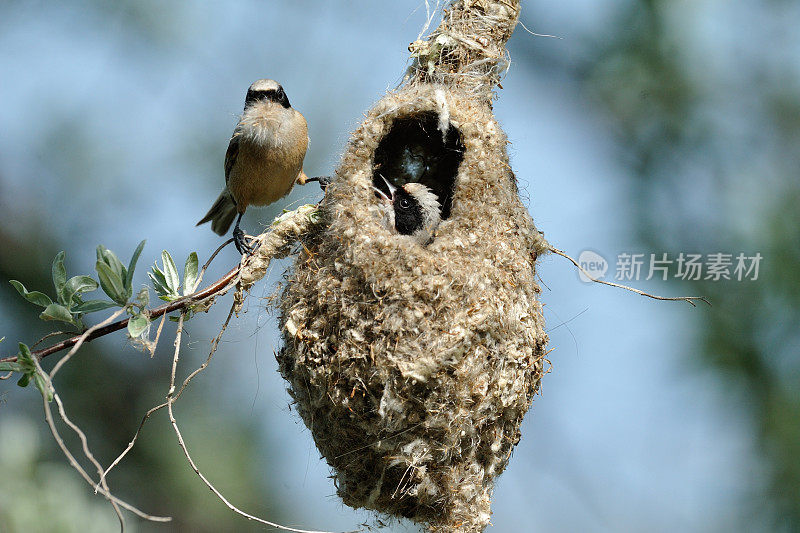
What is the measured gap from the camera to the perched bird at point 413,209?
3.82 m

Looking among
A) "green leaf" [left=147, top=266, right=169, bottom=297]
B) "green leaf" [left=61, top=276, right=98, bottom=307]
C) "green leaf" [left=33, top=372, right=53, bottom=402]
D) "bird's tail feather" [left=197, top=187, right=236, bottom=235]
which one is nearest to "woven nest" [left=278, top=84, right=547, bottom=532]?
"green leaf" [left=147, top=266, right=169, bottom=297]

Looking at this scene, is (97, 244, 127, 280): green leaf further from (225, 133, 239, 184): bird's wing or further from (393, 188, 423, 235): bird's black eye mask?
(225, 133, 239, 184): bird's wing

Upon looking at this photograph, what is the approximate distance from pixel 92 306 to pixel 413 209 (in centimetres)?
170

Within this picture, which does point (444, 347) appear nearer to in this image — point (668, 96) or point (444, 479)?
point (444, 479)

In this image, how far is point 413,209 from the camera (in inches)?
154

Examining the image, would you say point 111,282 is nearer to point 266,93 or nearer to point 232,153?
point 232,153

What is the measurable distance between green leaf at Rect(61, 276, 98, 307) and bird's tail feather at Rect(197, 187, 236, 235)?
2039 mm

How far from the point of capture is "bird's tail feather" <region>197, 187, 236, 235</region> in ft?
16.2

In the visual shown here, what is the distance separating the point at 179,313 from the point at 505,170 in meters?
1.66

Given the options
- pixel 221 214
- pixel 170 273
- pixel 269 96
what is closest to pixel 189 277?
pixel 170 273

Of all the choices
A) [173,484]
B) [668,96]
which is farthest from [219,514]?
[668,96]

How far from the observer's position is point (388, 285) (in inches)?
121

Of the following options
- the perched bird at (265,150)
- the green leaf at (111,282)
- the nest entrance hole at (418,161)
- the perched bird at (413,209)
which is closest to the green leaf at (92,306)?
the green leaf at (111,282)

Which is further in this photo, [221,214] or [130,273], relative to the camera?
[221,214]
